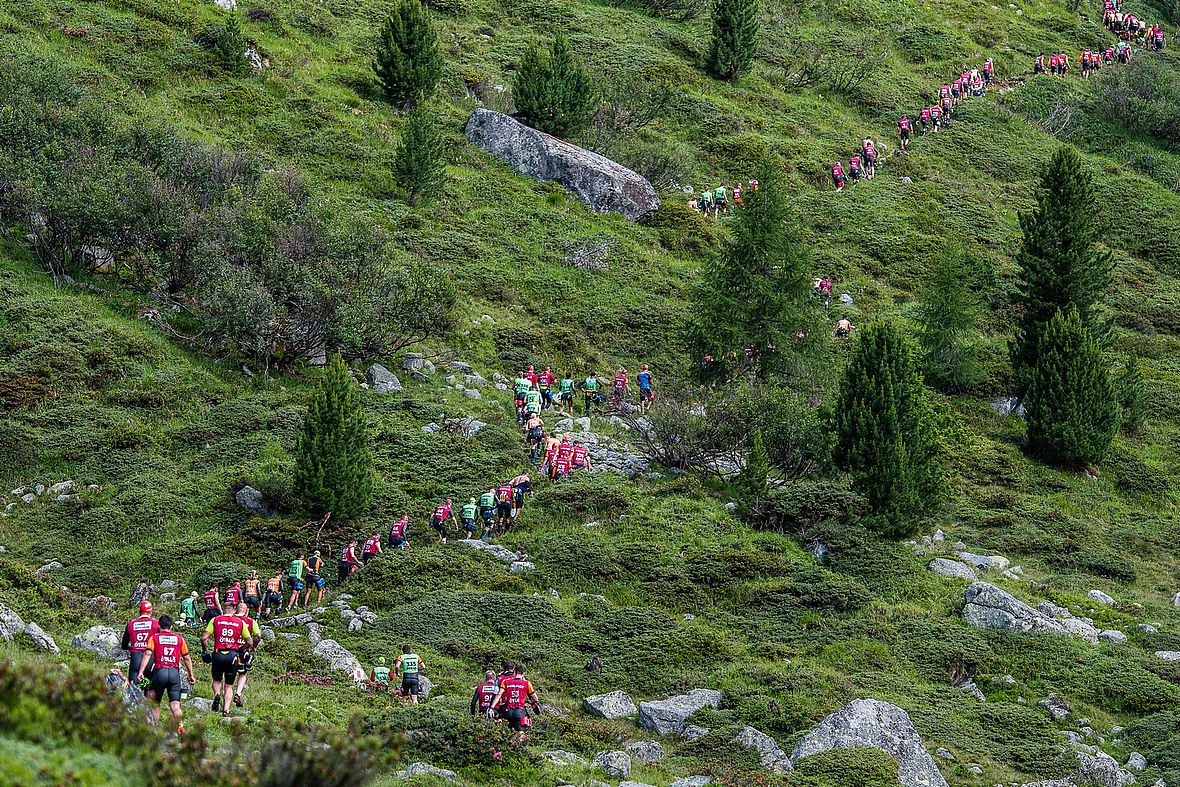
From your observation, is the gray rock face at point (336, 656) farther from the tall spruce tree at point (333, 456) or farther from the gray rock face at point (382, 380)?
the gray rock face at point (382, 380)

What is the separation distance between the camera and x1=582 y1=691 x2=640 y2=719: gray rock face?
1839cm

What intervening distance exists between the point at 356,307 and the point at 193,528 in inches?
376

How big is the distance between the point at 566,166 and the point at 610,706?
33561mm

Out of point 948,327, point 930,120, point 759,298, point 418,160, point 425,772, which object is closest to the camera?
point 425,772

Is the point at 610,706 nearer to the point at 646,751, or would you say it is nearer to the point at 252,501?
the point at 646,751

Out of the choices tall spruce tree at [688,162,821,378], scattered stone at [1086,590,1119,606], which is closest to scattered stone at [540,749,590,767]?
scattered stone at [1086,590,1119,606]

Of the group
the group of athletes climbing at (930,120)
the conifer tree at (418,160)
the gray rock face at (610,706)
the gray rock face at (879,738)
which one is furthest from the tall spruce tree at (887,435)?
the group of athletes climbing at (930,120)

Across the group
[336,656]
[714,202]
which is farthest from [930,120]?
[336,656]

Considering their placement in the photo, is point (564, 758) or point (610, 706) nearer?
point (564, 758)

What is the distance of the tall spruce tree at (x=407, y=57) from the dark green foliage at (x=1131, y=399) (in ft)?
103

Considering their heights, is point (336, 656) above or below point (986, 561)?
below

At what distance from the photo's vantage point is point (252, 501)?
25.2 metres

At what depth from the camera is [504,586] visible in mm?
23562

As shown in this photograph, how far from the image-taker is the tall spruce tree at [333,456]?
24484mm
